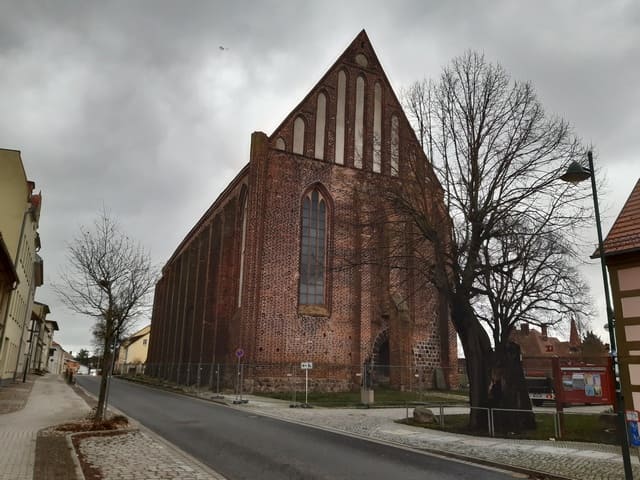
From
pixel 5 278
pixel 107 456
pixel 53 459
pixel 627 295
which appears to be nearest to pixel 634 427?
pixel 627 295

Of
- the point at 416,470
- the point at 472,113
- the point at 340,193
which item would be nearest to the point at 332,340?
the point at 340,193

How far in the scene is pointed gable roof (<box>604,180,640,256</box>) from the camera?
10.2 metres

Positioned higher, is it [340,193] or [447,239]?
[340,193]

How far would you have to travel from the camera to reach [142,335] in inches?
3393

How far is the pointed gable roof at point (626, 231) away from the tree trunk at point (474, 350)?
193 inches

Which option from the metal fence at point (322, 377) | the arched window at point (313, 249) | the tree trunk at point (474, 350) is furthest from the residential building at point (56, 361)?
the tree trunk at point (474, 350)

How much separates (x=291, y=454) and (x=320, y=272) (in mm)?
19187

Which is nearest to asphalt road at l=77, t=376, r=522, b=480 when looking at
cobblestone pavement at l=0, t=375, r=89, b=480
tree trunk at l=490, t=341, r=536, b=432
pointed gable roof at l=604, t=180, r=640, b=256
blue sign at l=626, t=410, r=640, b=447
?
blue sign at l=626, t=410, r=640, b=447

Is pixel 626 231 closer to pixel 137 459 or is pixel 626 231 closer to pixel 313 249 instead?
pixel 137 459

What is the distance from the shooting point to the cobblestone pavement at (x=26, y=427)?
7.64 metres

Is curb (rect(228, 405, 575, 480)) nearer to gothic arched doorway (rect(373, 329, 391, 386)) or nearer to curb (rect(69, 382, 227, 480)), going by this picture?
curb (rect(69, 382, 227, 480))

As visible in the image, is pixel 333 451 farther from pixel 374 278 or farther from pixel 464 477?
pixel 374 278

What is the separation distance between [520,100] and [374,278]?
1556 centimetres

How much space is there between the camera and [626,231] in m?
10.5
